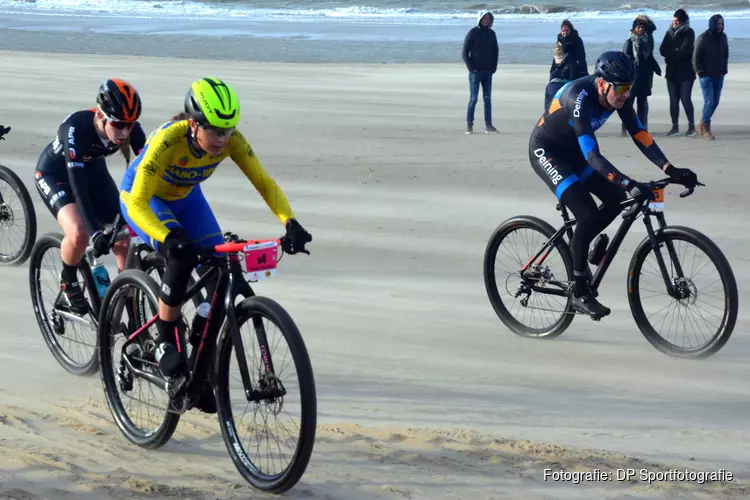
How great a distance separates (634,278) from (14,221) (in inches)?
221

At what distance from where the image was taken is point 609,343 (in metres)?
7.54

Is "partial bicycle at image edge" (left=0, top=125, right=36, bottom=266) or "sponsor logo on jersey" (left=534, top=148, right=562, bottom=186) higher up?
"sponsor logo on jersey" (left=534, top=148, right=562, bottom=186)

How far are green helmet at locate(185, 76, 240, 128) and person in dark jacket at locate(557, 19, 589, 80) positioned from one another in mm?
12329

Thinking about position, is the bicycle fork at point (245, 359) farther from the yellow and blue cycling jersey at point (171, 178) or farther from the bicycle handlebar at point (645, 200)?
the bicycle handlebar at point (645, 200)

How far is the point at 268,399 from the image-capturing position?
190 inches

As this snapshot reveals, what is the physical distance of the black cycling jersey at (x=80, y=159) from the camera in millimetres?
6555

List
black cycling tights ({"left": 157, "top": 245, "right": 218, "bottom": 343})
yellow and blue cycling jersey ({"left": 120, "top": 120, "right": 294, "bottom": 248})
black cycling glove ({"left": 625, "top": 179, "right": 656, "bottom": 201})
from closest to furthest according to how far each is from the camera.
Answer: black cycling tights ({"left": 157, "top": 245, "right": 218, "bottom": 343}) < yellow and blue cycling jersey ({"left": 120, "top": 120, "right": 294, "bottom": 248}) < black cycling glove ({"left": 625, "top": 179, "right": 656, "bottom": 201})

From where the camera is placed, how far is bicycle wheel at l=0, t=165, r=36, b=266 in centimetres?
980

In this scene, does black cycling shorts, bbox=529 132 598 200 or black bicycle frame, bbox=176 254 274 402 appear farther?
black cycling shorts, bbox=529 132 598 200

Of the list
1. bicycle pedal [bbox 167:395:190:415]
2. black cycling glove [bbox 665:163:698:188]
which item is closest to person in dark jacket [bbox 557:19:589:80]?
black cycling glove [bbox 665:163:698:188]

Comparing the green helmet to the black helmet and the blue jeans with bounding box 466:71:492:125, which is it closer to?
the black helmet

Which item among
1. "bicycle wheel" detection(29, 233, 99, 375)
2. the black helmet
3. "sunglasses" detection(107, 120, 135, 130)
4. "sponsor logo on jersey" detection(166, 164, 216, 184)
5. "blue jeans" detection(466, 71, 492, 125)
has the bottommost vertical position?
"blue jeans" detection(466, 71, 492, 125)

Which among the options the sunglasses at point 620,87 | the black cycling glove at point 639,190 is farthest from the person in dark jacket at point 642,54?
the black cycling glove at point 639,190

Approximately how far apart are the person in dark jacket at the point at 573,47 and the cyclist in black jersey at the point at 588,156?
9.24m
